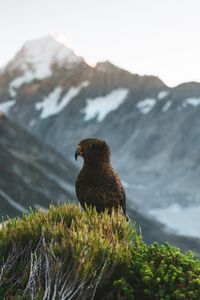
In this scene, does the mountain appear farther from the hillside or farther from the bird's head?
the bird's head

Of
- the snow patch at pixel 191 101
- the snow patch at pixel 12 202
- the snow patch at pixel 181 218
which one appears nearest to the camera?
the snow patch at pixel 12 202

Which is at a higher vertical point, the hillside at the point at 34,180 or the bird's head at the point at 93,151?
the hillside at the point at 34,180

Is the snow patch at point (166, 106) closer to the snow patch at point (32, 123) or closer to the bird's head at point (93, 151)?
the snow patch at point (32, 123)

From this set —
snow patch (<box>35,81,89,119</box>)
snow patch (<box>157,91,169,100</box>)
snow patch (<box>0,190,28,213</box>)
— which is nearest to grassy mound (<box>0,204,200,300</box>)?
snow patch (<box>0,190,28,213</box>)

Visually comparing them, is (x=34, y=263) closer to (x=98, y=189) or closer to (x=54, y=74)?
(x=98, y=189)

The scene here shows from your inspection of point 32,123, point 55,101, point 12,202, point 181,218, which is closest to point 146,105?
point 55,101

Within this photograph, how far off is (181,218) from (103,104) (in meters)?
86.1

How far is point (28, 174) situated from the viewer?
94750mm

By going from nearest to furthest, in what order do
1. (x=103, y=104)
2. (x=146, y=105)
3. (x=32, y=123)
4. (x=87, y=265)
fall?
(x=87, y=265) → (x=146, y=105) → (x=103, y=104) → (x=32, y=123)

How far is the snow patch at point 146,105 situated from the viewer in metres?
164

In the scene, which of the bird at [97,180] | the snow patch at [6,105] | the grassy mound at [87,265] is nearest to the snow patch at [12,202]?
the bird at [97,180]

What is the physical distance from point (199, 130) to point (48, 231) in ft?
447

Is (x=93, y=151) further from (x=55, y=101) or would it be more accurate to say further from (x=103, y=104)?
(x=55, y=101)

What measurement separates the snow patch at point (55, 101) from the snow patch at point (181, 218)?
271 ft
